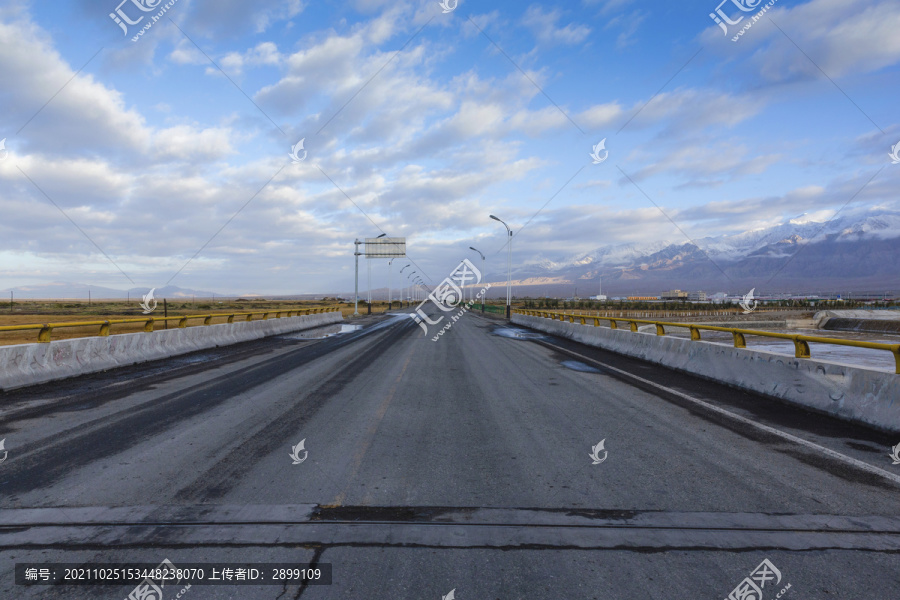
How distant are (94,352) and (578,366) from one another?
12.0 meters

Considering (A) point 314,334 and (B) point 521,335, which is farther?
(B) point 521,335

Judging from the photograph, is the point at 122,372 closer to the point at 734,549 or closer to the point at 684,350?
the point at 734,549

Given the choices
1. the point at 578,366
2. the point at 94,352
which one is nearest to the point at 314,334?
the point at 94,352

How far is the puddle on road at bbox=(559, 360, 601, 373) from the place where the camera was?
12.4 m

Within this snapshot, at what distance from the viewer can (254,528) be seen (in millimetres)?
3635

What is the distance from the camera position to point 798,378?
815 cm

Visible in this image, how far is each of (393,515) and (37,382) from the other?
31.7ft

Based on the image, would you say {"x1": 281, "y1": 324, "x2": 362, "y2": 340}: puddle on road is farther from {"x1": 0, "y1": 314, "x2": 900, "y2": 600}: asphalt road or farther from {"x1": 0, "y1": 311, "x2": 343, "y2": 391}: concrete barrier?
{"x1": 0, "y1": 314, "x2": 900, "y2": 600}: asphalt road

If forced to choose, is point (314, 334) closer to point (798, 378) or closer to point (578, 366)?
point (578, 366)

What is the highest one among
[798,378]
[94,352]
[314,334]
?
[94,352]

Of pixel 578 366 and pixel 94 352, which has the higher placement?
pixel 94 352

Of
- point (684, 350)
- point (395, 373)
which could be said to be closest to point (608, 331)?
point (684, 350)

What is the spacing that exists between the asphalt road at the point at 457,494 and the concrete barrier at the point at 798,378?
12.2 inches

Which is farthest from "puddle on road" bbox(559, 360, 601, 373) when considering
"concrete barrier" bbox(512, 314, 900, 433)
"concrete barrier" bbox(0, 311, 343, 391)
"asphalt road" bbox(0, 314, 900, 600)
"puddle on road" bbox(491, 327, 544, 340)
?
"concrete barrier" bbox(0, 311, 343, 391)
